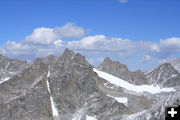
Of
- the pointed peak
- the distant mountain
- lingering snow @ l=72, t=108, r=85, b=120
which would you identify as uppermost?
the pointed peak

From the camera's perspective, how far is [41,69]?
184 metres

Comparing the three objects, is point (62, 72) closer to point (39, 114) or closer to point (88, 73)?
point (88, 73)

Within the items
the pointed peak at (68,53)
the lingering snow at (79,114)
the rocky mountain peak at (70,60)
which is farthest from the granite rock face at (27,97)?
the pointed peak at (68,53)

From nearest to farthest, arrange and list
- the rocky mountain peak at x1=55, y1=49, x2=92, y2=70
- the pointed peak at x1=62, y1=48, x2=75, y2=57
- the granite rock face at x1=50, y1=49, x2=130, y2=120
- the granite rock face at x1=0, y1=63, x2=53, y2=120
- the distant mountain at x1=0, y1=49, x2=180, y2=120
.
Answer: the granite rock face at x1=50, y1=49, x2=130, y2=120
the distant mountain at x1=0, y1=49, x2=180, y2=120
the granite rock face at x1=0, y1=63, x2=53, y2=120
the rocky mountain peak at x1=55, y1=49, x2=92, y2=70
the pointed peak at x1=62, y1=48, x2=75, y2=57

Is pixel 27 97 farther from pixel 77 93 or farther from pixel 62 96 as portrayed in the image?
pixel 77 93

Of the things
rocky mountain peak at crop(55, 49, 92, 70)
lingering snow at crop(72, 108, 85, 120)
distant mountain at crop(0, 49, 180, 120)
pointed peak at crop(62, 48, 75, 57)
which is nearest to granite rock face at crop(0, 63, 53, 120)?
distant mountain at crop(0, 49, 180, 120)

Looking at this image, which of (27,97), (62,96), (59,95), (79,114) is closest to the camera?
(79,114)

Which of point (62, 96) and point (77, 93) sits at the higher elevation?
point (77, 93)

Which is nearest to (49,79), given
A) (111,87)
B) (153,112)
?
(111,87)

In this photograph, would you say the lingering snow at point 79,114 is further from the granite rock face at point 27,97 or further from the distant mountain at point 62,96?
Result: the granite rock face at point 27,97

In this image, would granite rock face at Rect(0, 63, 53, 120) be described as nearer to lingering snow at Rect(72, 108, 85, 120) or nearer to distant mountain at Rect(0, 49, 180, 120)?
distant mountain at Rect(0, 49, 180, 120)

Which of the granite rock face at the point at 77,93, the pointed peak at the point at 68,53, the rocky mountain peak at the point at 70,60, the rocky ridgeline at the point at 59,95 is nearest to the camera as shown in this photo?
the granite rock face at the point at 77,93

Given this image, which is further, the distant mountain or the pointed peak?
the pointed peak

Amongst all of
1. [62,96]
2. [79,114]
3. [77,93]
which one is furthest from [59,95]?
[79,114]
